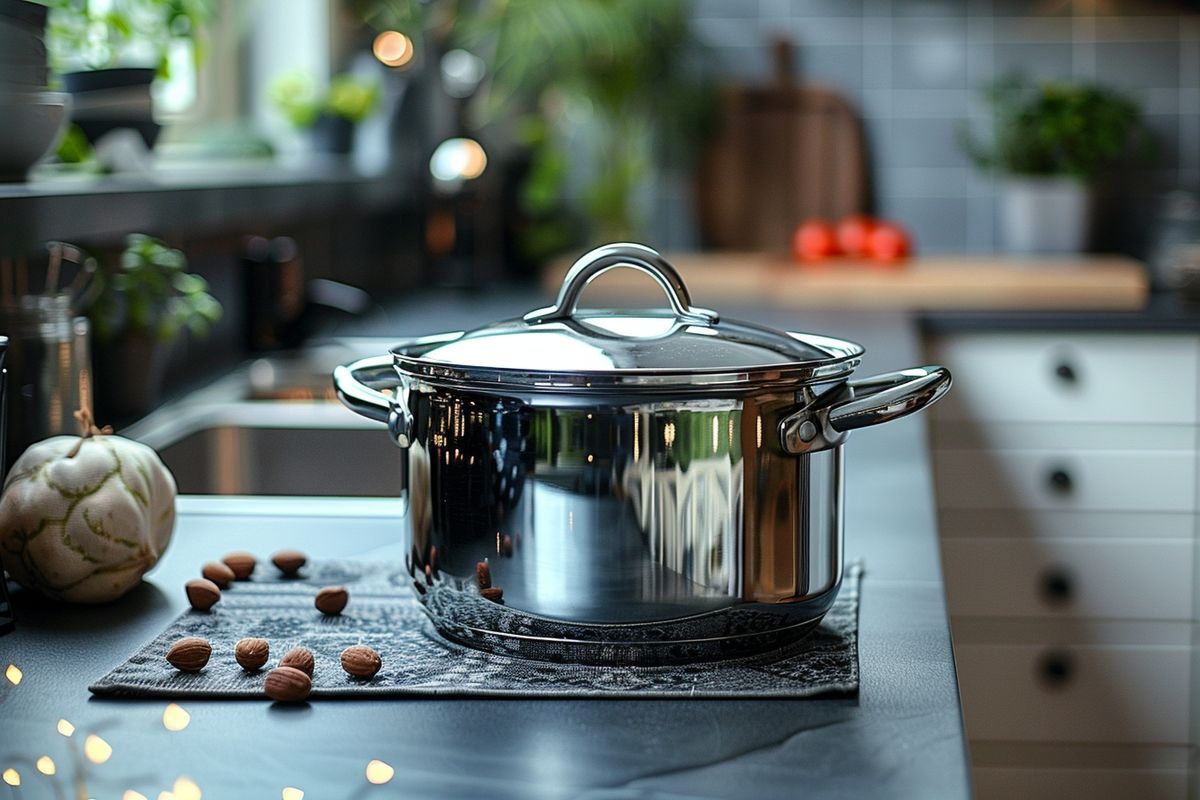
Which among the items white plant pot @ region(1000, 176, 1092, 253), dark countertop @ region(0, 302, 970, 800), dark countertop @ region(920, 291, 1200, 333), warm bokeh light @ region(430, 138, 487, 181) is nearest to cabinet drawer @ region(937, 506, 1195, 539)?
dark countertop @ region(920, 291, 1200, 333)

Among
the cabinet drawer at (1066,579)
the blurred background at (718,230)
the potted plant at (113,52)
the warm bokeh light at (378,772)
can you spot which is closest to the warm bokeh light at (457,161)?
the blurred background at (718,230)

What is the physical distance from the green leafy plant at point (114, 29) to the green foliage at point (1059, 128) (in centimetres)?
189

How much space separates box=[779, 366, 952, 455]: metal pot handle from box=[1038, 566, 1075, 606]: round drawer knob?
1692 mm

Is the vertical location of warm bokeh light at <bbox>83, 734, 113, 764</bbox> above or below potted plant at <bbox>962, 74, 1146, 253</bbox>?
below

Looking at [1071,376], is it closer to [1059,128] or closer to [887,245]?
[887,245]

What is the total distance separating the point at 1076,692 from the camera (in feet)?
7.91

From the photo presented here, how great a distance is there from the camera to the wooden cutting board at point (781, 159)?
11.0ft

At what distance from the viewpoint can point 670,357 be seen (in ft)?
2.46

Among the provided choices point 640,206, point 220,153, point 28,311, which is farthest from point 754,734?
point 640,206

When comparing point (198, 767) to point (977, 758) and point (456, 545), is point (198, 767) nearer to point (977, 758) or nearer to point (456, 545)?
point (456, 545)

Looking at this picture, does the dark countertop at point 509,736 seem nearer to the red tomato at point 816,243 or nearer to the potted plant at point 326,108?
the potted plant at point 326,108

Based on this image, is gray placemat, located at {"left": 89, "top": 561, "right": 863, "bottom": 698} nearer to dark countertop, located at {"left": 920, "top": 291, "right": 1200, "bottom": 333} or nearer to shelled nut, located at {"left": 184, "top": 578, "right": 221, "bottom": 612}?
shelled nut, located at {"left": 184, "top": 578, "right": 221, "bottom": 612}

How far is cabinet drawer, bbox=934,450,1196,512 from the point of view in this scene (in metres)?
2.41

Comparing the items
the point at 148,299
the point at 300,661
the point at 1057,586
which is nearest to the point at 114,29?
the point at 148,299
